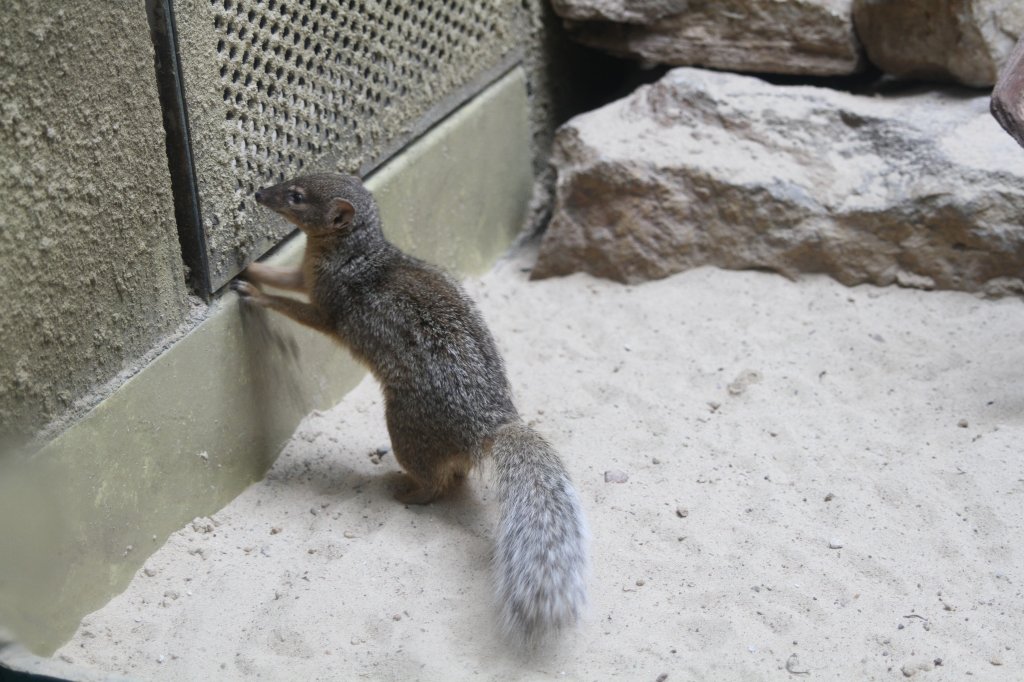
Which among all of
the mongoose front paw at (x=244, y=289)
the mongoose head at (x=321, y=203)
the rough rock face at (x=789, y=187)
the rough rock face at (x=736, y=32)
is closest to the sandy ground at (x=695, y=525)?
the rough rock face at (x=789, y=187)

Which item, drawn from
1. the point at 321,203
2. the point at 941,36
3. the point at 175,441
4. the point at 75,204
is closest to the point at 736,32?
the point at 941,36

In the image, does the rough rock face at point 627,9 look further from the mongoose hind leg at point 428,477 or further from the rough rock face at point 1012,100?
the mongoose hind leg at point 428,477

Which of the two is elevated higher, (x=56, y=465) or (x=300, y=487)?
(x=56, y=465)

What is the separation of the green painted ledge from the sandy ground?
10cm

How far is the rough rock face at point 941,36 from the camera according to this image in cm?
489

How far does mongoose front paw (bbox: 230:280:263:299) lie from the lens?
376cm

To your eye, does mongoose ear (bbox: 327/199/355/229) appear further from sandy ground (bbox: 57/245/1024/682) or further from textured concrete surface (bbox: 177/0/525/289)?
sandy ground (bbox: 57/245/1024/682)

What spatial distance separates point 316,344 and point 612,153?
1.62 m

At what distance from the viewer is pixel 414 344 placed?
3752 millimetres

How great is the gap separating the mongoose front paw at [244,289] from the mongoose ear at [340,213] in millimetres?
334

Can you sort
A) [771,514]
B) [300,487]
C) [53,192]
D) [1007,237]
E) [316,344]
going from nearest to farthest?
[53,192], [771,514], [300,487], [316,344], [1007,237]

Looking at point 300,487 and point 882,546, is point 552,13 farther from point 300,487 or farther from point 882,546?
point 882,546

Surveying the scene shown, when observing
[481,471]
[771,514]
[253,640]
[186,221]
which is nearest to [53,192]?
[186,221]

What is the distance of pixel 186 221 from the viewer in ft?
11.6
